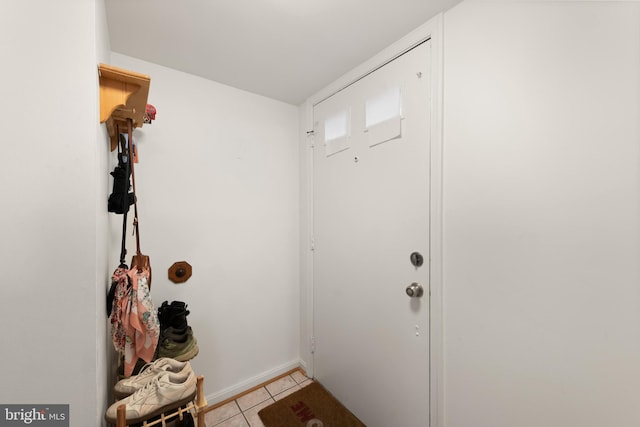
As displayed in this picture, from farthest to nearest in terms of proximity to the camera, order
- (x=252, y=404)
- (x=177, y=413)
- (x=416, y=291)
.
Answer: (x=252, y=404)
(x=416, y=291)
(x=177, y=413)

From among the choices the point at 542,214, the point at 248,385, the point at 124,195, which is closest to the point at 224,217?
the point at 124,195

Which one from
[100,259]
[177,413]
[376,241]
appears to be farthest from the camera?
[376,241]

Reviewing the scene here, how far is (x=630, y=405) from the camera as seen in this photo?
73 centimetres

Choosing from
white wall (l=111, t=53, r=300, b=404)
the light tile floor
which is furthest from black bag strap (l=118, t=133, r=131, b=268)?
the light tile floor

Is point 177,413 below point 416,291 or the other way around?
below

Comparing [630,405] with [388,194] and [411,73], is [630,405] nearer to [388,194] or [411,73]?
[388,194]

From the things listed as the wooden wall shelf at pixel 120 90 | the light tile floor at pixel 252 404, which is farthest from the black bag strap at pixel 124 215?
the light tile floor at pixel 252 404

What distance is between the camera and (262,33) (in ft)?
4.26

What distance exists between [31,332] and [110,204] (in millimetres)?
491

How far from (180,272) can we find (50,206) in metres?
1.00

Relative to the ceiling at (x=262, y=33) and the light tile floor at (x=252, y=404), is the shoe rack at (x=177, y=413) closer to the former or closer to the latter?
the light tile floor at (x=252, y=404)

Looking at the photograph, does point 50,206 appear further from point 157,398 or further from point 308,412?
point 308,412

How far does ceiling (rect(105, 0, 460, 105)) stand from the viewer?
113 cm

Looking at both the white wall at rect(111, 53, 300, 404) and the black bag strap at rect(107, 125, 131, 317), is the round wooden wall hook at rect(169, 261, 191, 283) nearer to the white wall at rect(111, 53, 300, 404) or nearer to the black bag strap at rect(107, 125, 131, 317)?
the white wall at rect(111, 53, 300, 404)
